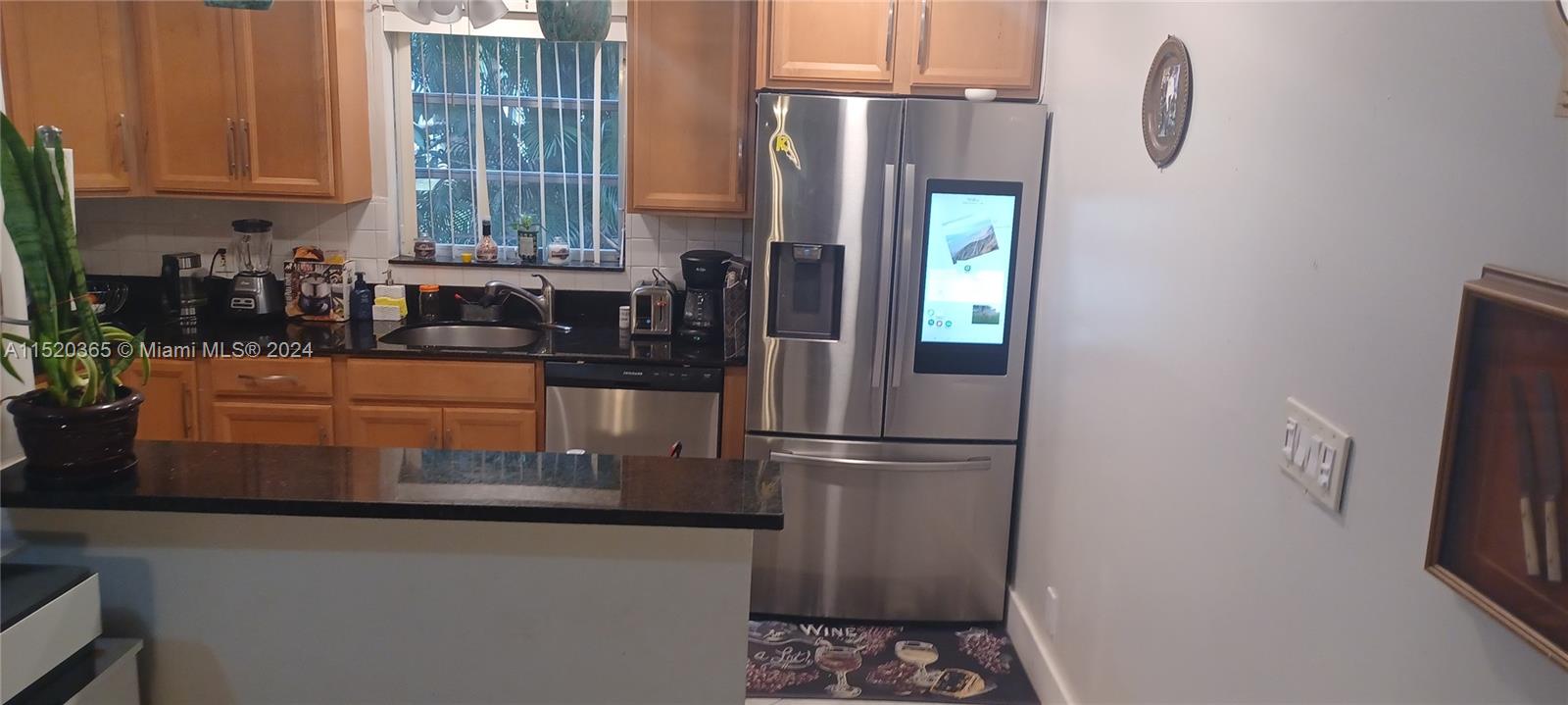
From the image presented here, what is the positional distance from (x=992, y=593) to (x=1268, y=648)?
1745mm

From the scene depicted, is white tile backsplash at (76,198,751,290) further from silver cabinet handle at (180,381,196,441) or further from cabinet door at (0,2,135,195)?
silver cabinet handle at (180,381,196,441)

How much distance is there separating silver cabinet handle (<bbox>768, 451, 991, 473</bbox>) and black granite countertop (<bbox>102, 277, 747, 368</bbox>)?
0.36m

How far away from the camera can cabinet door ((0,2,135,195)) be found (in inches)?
127

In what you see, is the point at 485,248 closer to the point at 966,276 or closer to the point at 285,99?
the point at 285,99

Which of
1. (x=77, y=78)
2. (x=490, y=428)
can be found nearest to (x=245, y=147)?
(x=77, y=78)

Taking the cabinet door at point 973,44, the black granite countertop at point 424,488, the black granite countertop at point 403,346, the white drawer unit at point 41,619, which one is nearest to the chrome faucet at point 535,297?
the black granite countertop at point 403,346

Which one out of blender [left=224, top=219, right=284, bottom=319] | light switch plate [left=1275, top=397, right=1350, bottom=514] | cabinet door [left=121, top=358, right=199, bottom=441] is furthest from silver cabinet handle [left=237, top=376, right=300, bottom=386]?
light switch plate [left=1275, top=397, right=1350, bottom=514]

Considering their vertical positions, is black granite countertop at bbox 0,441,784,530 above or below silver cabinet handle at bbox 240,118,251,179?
below

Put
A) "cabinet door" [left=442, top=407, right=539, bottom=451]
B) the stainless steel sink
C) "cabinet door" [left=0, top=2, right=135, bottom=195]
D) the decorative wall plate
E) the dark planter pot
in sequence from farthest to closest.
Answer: the stainless steel sink → "cabinet door" [left=442, top=407, right=539, bottom=451] → "cabinet door" [left=0, top=2, right=135, bottom=195] → the decorative wall plate → the dark planter pot

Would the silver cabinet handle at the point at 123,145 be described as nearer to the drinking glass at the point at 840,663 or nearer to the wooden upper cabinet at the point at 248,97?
the wooden upper cabinet at the point at 248,97

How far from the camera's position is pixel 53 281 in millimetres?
1304

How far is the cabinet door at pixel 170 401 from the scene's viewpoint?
3.28 metres

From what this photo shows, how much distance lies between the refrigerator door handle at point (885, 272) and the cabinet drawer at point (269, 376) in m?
1.82

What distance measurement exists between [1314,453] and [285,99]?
3.35 meters
